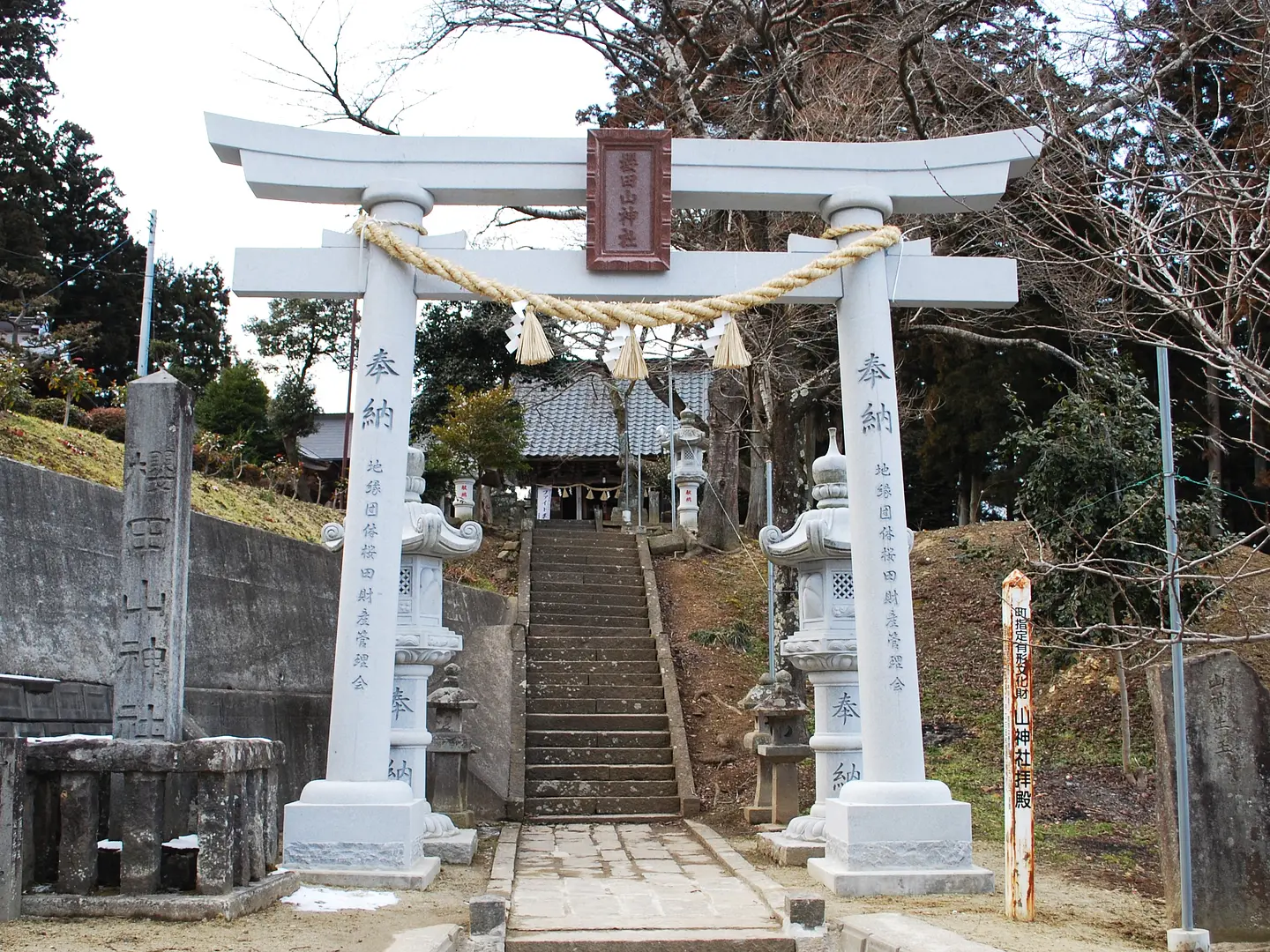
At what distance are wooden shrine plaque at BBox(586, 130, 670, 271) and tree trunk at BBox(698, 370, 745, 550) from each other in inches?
461

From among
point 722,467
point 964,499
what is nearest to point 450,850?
point 722,467

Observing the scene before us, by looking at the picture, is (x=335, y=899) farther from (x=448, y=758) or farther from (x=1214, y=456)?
(x=1214, y=456)

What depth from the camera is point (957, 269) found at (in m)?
8.24

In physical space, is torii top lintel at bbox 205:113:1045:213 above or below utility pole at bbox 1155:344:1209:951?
above

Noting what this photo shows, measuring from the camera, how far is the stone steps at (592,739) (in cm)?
1313

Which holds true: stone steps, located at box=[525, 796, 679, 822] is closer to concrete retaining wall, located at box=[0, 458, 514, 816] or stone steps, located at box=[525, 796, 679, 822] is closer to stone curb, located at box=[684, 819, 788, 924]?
concrete retaining wall, located at box=[0, 458, 514, 816]

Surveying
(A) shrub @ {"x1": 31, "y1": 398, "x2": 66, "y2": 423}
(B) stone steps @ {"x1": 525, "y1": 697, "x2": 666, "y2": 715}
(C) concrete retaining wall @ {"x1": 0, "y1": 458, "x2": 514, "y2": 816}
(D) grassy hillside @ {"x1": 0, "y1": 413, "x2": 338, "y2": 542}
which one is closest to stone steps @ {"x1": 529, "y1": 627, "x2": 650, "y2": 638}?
(C) concrete retaining wall @ {"x1": 0, "y1": 458, "x2": 514, "y2": 816}

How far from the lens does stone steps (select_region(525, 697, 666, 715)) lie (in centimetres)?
1390

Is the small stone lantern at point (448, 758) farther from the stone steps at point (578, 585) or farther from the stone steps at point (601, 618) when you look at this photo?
the stone steps at point (578, 585)

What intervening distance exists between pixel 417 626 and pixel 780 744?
141 inches

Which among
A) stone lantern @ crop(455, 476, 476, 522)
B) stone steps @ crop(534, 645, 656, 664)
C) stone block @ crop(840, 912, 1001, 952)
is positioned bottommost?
stone block @ crop(840, 912, 1001, 952)

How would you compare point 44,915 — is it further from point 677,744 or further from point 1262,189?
point 677,744

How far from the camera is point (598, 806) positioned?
12055 millimetres

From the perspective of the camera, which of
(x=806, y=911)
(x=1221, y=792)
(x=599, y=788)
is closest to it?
(x=806, y=911)
